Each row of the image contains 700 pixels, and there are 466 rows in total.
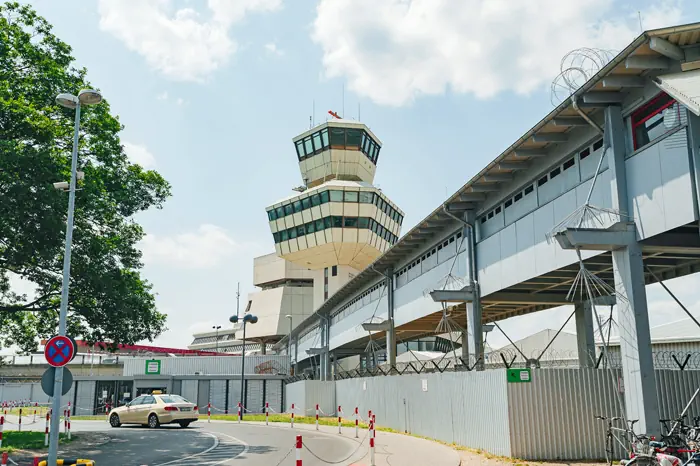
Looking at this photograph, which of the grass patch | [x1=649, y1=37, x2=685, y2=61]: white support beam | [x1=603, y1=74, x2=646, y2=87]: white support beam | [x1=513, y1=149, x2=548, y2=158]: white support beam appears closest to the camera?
[x1=649, y1=37, x2=685, y2=61]: white support beam

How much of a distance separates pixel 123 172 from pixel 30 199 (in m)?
7.09

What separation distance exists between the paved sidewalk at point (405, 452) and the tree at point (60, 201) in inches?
405

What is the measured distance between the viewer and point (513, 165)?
743 inches

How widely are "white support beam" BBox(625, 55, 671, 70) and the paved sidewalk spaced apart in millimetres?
9436

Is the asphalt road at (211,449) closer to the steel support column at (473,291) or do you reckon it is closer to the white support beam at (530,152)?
the steel support column at (473,291)

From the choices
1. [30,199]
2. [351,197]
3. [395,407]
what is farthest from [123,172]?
[351,197]

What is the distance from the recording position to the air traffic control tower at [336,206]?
65.6 meters

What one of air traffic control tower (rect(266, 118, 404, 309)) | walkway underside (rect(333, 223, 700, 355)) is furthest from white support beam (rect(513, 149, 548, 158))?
air traffic control tower (rect(266, 118, 404, 309))

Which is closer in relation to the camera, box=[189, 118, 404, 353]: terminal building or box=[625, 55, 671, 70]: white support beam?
box=[625, 55, 671, 70]: white support beam

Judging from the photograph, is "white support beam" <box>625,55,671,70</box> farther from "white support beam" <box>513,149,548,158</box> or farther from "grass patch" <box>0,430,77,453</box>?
"grass patch" <box>0,430,77,453</box>

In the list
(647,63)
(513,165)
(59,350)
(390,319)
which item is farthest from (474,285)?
(59,350)

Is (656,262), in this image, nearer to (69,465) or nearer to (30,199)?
(69,465)

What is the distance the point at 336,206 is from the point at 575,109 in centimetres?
5111

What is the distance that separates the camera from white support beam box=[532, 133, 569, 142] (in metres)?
16.6
